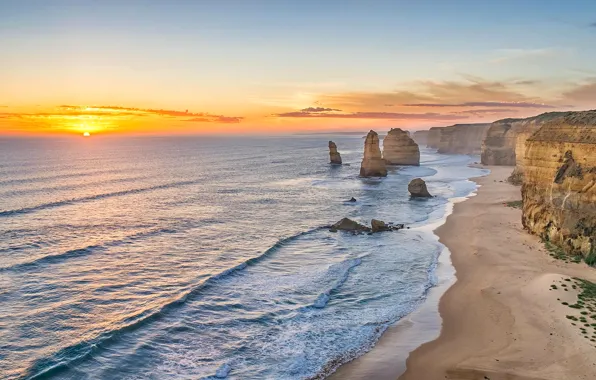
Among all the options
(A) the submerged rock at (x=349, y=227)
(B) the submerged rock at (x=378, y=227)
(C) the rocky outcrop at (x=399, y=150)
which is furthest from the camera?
(C) the rocky outcrop at (x=399, y=150)

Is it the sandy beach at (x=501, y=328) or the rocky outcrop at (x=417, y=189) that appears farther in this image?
the rocky outcrop at (x=417, y=189)

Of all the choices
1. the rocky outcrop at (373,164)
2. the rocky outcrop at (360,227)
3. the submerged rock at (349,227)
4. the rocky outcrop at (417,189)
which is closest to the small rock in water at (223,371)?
the rocky outcrop at (360,227)

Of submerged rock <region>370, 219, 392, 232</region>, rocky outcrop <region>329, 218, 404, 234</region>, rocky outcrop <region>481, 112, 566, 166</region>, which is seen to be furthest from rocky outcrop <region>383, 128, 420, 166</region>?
submerged rock <region>370, 219, 392, 232</region>

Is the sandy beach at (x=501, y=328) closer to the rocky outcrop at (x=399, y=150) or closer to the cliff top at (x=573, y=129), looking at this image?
Result: the cliff top at (x=573, y=129)

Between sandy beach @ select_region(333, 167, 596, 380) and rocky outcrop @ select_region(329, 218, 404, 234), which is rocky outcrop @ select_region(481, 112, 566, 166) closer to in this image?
rocky outcrop @ select_region(329, 218, 404, 234)

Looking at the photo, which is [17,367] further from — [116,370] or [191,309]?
[191,309]
